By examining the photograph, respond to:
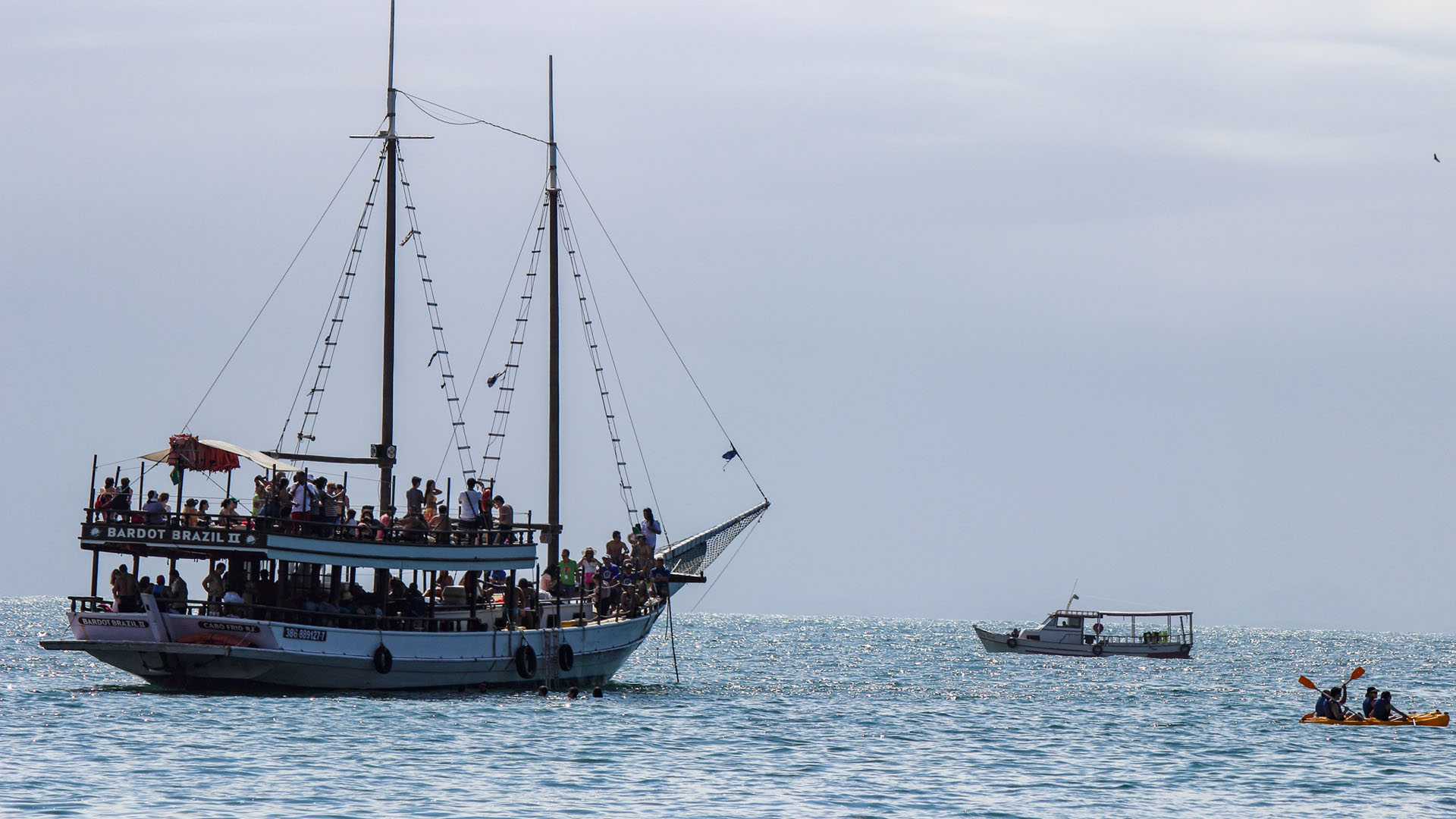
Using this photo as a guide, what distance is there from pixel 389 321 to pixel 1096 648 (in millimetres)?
64014

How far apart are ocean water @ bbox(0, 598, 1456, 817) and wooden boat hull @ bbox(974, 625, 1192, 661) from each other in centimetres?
4301

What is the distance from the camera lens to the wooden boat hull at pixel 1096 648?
104 m

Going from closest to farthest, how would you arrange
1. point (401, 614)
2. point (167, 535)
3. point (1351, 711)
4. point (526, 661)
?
point (167, 535), point (401, 614), point (526, 661), point (1351, 711)

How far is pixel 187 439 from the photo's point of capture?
135 feet

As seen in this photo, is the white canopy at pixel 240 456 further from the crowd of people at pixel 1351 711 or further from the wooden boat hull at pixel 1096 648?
the wooden boat hull at pixel 1096 648

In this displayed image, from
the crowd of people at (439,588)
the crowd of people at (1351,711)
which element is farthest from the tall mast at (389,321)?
the crowd of people at (1351,711)

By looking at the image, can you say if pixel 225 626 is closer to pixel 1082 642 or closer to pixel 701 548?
pixel 701 548

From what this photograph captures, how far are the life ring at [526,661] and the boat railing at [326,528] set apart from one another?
3.36 meters

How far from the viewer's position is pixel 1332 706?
5028 centimetres

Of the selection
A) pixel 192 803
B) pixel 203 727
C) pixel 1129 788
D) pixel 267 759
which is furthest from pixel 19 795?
pixel 1129 788

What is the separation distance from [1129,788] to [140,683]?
28.7 m

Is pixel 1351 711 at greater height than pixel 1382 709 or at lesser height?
lesser

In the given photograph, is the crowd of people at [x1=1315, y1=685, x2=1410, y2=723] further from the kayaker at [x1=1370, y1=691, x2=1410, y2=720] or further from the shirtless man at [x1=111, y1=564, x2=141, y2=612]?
the shirtless man at [x1=111, y1=564, x2=141, y2=612]

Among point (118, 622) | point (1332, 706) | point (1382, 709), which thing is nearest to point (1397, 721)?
point (1382, 709)
